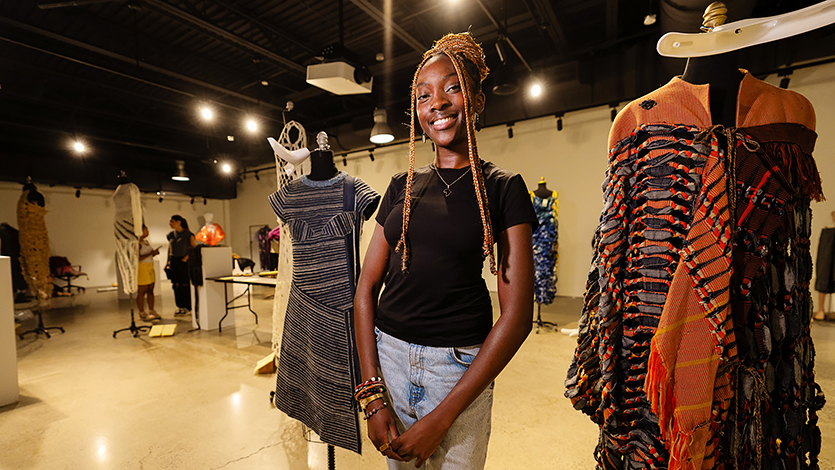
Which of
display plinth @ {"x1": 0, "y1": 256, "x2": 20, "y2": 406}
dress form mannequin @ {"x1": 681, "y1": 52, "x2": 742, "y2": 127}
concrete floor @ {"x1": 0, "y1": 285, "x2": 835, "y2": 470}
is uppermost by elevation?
dress form mannequin @ {"x1": 681, "y1": 52, "x2": 742, "y2": 127}

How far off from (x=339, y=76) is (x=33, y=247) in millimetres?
5673

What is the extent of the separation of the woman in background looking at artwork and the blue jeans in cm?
665

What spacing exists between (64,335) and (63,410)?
326 centimetres

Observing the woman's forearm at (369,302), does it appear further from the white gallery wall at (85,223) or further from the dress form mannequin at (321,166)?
the white gallery wall at (85,223)

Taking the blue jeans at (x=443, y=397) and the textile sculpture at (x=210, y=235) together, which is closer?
the blue jeans at (x=443, y=397)

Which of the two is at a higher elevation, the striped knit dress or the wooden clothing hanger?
the wooden clothing hanger

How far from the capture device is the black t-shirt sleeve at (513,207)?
2.68 ft

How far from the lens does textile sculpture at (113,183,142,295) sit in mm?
4957

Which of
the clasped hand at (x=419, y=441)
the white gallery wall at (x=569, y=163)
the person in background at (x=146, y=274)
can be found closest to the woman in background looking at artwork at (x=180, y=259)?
the person in background at (x=146, y=274)

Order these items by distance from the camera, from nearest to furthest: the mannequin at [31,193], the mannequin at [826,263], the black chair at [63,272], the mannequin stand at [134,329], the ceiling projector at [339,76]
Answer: the ceiling projector at [339,76] → the mannequin at [826,263] → the mannequin stand at [134,329] → the mannequin at [31,193] → the black chair at [63,272]

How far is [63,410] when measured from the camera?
9.80 feet

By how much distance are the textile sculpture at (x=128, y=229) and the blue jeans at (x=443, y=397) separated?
18.6 ft

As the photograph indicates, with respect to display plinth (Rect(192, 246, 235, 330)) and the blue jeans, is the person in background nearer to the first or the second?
display plinth (Rect(192, 246, 235, 330))

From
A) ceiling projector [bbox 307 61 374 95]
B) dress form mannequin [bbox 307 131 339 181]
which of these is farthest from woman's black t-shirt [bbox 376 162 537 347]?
ceiling projector [bbox 307 61 374 95]
